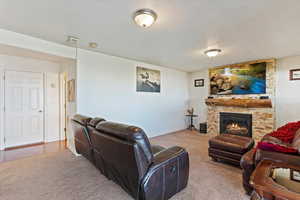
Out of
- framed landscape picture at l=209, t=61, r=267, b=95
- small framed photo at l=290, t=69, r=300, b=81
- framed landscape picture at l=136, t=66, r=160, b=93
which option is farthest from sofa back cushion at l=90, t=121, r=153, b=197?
small framed photo at l=290, t=69, r=300, b=81

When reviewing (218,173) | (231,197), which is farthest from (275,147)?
(218,173)

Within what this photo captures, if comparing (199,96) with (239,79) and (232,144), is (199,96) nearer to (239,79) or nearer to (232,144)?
(239,79)

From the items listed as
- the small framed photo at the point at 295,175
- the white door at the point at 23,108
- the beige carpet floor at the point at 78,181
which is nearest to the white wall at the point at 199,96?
the beige carpet floor at the point at 78,181

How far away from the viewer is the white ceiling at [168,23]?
5.94 ft

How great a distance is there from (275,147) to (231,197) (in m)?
0.86

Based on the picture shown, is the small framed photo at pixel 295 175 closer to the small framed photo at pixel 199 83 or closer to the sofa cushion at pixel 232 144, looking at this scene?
the sofa cushion at pixel 232 144

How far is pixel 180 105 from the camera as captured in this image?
20.0 ft

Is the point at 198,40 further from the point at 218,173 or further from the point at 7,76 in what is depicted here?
the point at 7,76

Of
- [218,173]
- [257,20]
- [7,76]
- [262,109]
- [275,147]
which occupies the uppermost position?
[257,20]

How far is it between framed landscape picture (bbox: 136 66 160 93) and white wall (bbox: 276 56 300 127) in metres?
3.60

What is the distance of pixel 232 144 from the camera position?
2.72 meters

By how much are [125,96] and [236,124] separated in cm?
375

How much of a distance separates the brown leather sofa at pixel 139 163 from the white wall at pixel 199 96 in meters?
4.27

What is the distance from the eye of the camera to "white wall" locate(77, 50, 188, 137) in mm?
3473
